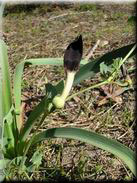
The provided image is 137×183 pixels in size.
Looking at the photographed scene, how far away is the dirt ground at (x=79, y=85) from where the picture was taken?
110cm

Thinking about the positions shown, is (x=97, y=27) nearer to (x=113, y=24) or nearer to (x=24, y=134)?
(x=113, y=24)

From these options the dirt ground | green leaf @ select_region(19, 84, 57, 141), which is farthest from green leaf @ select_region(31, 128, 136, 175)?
the dirt ground

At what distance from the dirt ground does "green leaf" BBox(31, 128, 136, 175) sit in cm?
20

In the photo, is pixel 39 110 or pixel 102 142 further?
pixel 39 110

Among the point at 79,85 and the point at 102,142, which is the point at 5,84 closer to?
the point at 102,142

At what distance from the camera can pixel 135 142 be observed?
3.89ft

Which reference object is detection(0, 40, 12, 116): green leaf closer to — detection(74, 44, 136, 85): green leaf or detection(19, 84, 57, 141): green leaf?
detection(19, 84, 57, 141): green leaf

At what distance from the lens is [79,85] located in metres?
1.45

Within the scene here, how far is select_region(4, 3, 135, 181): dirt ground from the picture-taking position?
3.61 ft

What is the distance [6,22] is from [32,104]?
2.67 feet

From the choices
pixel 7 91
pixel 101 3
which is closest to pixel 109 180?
pixel 7 91

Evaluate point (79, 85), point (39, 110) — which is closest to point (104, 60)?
point (39, 110)

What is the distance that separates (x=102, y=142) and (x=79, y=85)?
59 cm

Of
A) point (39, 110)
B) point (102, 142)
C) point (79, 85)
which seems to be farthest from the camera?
point (79, 85)
